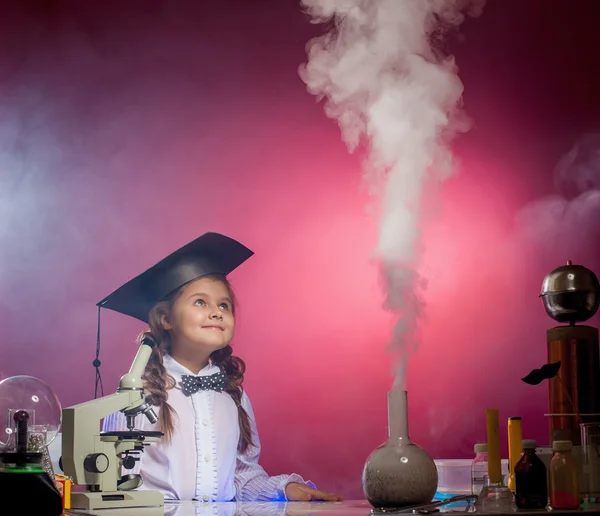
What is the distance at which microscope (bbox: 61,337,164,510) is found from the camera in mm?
2318

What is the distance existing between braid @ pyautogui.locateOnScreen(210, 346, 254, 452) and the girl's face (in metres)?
0.04

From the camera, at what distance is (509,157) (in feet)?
12.7

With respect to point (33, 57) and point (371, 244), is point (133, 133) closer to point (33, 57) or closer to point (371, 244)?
point (33, 57)

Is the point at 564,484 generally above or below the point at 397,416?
below

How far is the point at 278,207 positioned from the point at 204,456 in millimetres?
1057

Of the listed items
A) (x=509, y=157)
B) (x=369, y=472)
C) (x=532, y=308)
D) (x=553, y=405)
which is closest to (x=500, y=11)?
(x=509, y=157)

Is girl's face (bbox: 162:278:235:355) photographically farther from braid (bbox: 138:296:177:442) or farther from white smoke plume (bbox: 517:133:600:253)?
white smoke plume (bbox: 517:133:600:253)

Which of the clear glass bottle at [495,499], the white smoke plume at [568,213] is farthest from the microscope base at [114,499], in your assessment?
the white smoke plume at [568,213]

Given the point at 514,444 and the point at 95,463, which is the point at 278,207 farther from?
the point at 514,444

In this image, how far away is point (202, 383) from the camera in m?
3.59

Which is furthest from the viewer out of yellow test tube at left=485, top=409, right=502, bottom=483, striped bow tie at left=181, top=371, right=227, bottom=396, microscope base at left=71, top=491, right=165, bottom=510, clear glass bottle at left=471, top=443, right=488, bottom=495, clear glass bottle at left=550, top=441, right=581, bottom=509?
striped bow tie at left=181, top=371, right=227, bottom=396

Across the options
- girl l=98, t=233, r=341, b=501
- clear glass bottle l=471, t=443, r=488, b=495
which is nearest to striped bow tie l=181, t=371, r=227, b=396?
girl l=98, t=233, r=341, b=501

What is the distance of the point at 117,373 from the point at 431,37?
193 centimetres

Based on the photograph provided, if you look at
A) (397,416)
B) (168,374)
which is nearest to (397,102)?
(168,374)
